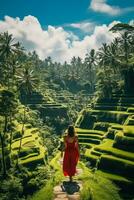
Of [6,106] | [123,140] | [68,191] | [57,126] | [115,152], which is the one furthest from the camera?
[57,126]

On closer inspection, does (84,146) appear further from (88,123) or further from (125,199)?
(125,199)

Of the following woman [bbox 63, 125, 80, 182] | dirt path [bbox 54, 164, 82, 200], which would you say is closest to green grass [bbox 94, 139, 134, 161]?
dirt path [bbox 54, 164, 82, 200]

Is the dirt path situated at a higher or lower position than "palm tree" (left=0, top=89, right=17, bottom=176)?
lower

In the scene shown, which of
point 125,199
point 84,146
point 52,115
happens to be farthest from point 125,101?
point 125,199

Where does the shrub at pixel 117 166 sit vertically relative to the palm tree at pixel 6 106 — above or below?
below

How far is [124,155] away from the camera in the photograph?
3691cm

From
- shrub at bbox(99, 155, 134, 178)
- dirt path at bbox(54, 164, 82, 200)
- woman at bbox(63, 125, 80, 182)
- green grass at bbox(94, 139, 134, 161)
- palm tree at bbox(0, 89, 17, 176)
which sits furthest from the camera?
palm tree at bbox(0, 89, 17, 176)

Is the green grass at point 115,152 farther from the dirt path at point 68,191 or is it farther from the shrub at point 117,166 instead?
the dirt path at point 68,191

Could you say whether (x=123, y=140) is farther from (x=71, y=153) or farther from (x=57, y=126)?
(x=57, y=126)

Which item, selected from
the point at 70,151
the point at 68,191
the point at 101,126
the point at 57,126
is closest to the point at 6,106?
the point at 68,191

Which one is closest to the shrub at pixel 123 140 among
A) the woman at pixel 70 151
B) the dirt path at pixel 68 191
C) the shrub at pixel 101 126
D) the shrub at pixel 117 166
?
the shrub at pixel 117 166

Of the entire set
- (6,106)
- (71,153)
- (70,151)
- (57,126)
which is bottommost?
(57,126)

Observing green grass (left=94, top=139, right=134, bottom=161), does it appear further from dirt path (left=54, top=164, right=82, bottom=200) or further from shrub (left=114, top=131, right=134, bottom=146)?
dirt path (left=54, top=164, right=82, bottom=200)

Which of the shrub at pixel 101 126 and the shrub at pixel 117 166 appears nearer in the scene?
the shrub at pixel 117 166
